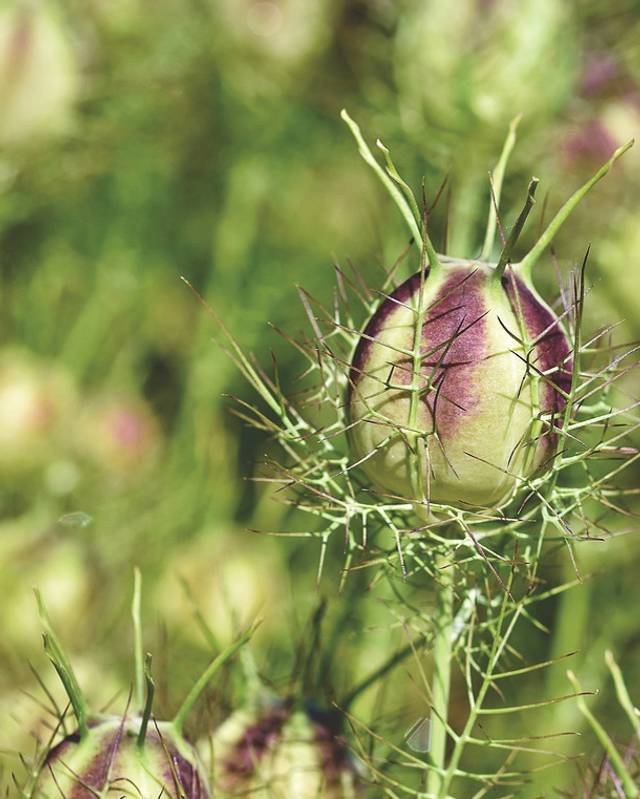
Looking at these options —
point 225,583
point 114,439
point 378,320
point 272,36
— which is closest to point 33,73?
point 272,36

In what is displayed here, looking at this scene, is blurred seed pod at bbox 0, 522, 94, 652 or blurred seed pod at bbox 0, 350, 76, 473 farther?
blurred seed pod at bbox 0, 350, 76, 473

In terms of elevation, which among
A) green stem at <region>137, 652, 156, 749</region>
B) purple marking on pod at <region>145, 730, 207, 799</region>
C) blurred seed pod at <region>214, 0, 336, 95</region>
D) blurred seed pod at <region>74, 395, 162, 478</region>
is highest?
blurred seed pod at <region>214, 0, 336, 95</region>

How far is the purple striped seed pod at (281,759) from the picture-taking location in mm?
445

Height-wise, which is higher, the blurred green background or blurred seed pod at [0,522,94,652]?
the blurred green background

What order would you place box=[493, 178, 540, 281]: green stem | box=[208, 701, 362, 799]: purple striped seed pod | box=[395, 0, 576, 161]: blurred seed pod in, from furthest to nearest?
1. box=[395, 0, 576, 161]: blurred seed pod
2. box=[208, 701, 362, 799]: purple striped seed pod
3. box=[493, 178, 540, 281]: green stem

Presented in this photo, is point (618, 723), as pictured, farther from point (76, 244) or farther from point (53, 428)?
point (76, 244)

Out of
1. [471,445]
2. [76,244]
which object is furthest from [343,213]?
[471,445]

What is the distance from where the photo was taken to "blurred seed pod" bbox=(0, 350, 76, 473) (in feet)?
2.71

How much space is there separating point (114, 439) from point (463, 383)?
1.82 ft

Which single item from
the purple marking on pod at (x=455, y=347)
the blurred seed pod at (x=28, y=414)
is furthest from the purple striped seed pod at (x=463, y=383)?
the blurred seed pod at (x=28, y=414)

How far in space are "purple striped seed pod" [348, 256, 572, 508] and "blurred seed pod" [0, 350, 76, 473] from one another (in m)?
0.50

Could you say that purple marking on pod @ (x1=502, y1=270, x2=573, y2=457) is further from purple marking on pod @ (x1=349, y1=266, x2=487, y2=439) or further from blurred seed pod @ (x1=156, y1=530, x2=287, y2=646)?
blurred seed pod @ (x1=156, y1=530, x2=287, y2=646)

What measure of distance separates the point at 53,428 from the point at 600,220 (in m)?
0.46

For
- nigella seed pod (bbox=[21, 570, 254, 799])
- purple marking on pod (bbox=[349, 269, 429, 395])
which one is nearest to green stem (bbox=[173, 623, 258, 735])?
nigella seed pod (bbox=[21, 570, 254, 799])
